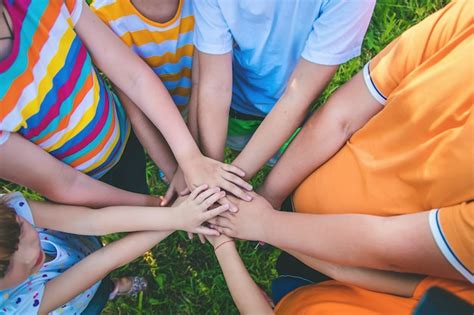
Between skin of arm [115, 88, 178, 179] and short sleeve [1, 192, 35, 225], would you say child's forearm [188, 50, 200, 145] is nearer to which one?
skin of arm [115, 88, 178, 179]

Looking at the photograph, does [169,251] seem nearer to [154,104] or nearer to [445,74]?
[154,104]

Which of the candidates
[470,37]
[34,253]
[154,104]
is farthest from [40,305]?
[470,37]

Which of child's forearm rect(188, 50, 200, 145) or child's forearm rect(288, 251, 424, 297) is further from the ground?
child's forearm rect(188, 50, 200, 145)

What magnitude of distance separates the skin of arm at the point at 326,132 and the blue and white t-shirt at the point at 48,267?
57 centimetres

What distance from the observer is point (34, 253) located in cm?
107

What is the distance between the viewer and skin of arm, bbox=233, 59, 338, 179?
1221 mm

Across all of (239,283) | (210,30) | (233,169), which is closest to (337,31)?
(210,30)

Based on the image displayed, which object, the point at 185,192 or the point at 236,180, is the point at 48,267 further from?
the point at 236,180

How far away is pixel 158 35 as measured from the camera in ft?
4.12

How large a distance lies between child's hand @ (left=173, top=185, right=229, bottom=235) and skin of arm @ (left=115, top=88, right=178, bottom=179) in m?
0.19

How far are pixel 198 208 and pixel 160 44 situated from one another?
0.44 meters

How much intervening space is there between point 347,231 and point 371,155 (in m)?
0.17

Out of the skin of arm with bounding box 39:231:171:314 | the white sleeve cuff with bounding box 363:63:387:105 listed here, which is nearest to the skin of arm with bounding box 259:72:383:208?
the white sleeve cuff with bounding box 363:63:387:105

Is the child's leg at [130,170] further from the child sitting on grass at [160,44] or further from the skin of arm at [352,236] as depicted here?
the skin of arm at [352,236]
